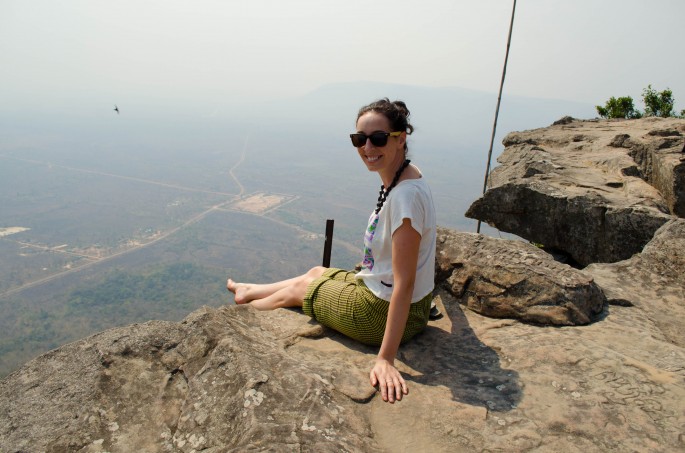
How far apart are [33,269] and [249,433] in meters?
159

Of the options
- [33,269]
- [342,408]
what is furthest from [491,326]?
[33,269]

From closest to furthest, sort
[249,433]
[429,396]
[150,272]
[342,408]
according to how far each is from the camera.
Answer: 1. [249,433]
2. [342,408]
3. [429,396]
4. [150,272]

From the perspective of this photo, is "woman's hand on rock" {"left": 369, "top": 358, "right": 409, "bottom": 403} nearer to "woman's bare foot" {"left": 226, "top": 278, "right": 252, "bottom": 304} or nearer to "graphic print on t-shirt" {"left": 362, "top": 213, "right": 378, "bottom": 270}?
"graphic print on t-shirt" {"left": 362, "top": 213, "right": 378, "bottom": 270}

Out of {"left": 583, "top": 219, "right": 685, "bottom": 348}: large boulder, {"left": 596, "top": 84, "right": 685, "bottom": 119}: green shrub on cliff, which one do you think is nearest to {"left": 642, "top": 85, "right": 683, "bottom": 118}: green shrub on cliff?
{"left": 596, "top": 84, "right": 685, "bottom": 119}: green shrub on cliff

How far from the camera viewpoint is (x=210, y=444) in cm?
296

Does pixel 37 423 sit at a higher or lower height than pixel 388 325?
lower

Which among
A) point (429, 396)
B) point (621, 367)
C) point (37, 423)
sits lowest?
point (37, 423)

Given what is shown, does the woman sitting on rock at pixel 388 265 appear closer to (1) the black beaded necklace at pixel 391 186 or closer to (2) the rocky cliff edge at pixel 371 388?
(1) the black beaded necklace at pixel 391 186

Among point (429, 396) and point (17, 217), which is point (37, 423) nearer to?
point (429, 396)

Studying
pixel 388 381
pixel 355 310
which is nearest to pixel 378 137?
pixel 355 310

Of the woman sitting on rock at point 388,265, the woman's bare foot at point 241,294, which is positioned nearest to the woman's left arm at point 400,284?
the woman sitting on rock at point 388,265

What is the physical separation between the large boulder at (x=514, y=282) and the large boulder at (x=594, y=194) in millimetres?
4016

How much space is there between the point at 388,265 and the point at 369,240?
291 mm

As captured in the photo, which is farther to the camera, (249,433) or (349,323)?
(349,323)
